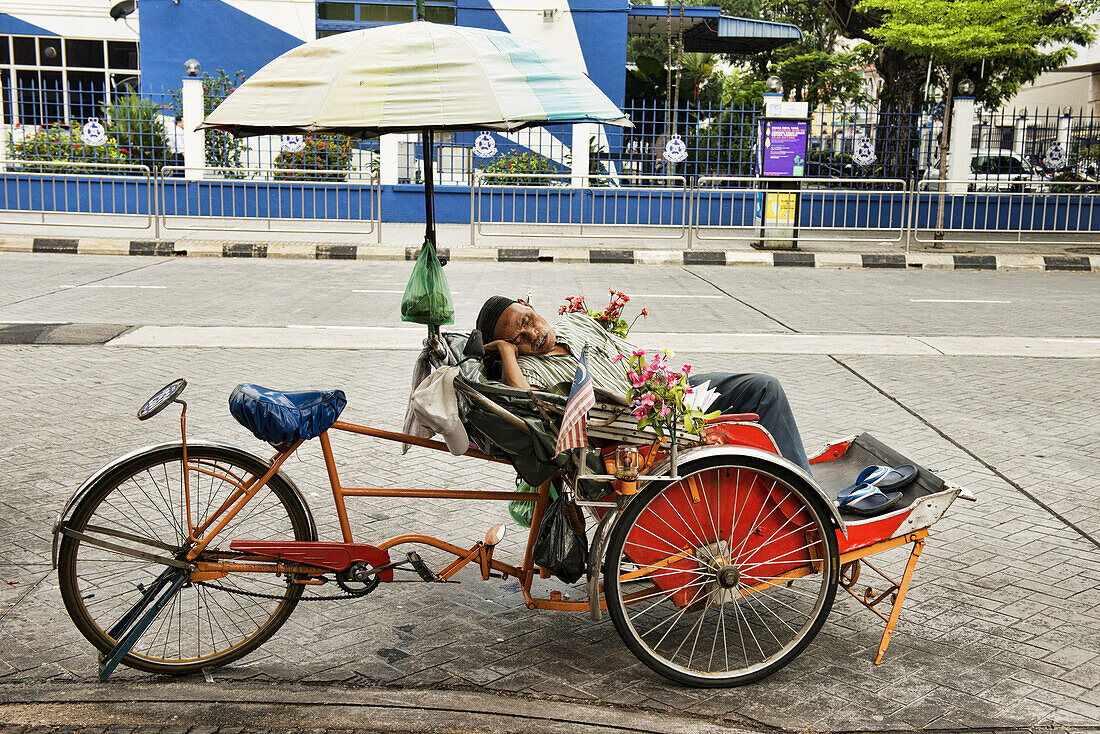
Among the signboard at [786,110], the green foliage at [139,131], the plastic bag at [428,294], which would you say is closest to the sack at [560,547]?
the plastic bag at [428,294]

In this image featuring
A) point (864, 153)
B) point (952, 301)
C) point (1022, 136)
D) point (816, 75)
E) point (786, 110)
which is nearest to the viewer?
point (952, 301)

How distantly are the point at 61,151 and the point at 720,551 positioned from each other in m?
19.4

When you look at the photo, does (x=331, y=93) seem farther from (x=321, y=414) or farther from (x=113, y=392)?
(x=113, y=392)

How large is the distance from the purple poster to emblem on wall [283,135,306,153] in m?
8.05

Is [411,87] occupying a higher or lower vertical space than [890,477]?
higher

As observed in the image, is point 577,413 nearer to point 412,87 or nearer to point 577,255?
point 412,87

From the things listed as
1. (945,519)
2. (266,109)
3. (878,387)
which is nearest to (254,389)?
(266,109)

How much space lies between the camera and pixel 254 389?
132 inches

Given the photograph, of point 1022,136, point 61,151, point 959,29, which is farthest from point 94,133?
point 1022,136

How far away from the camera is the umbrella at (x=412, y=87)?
3279 mm

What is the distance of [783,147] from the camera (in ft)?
56.3

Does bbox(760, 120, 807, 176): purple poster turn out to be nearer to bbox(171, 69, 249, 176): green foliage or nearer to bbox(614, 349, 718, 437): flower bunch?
bbox(171, 69, 249, 176): green foliage

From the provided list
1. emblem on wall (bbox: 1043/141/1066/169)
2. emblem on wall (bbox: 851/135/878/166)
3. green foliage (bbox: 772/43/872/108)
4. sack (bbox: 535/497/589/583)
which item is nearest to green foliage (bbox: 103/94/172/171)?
emblem on wall (bbox: 851/135/878/166)

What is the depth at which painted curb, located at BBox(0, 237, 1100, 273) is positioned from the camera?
15992 millimetres
